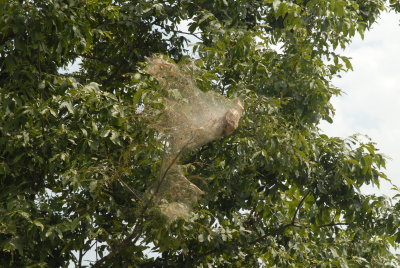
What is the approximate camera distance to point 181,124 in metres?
4.31

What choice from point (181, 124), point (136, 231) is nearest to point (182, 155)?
point (181, 124)

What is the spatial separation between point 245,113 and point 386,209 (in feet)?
4.98

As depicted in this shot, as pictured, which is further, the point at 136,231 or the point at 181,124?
the point at 136,231

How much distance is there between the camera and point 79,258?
5.40m

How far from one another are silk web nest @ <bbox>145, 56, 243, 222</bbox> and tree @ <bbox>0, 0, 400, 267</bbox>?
0.39 ft

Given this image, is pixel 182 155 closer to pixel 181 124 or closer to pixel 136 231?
pixel 181 124

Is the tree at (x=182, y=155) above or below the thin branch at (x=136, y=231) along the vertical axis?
above

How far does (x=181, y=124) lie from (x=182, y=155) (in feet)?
0.81

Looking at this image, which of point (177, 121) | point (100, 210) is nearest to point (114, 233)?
point (100, 210)

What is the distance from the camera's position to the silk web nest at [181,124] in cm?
418

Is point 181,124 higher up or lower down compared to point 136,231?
higher up

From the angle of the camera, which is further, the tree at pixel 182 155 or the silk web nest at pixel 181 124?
the tree at pixel 182 155

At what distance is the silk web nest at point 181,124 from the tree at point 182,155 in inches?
4.6

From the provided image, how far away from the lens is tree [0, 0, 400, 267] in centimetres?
496
